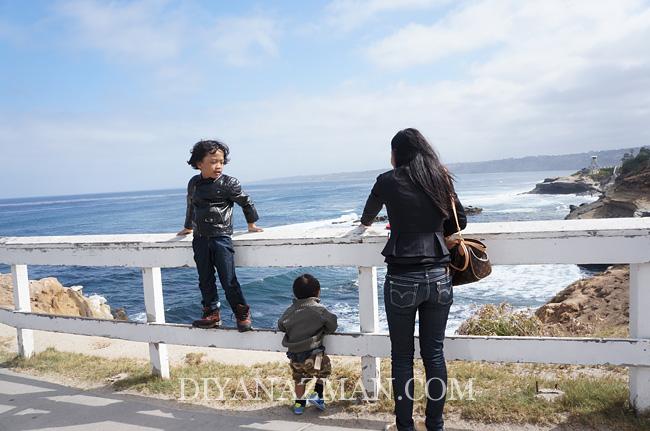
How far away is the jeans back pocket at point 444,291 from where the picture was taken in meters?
2.62

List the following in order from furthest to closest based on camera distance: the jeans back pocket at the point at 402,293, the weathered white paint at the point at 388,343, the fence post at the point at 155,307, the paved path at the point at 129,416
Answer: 1. the fence post at the point at 155,307
2. the paved path at the point at 129,416
3. the weathered white paint at the point at 388,343
4. the jeans back pocket at the point at 402,293

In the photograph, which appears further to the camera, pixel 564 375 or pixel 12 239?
pixel 12 239

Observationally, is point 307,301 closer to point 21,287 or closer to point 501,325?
point 21,287

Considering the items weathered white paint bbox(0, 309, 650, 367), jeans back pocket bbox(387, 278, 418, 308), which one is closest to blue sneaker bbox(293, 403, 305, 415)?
weathered white paint bbox(0, 309, 650, 367)

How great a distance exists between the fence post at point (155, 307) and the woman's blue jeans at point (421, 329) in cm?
197

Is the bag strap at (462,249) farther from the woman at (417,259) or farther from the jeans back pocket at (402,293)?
the jeans back pocket at (402,293)

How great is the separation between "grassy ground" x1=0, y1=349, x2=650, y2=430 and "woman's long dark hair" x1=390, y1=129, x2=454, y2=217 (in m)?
1.43

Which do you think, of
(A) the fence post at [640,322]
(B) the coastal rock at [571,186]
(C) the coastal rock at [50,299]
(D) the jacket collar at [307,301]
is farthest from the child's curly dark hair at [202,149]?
(B) the coastal rock at [571,186]

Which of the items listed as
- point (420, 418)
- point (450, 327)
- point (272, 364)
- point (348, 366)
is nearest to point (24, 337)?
point (272, 364)

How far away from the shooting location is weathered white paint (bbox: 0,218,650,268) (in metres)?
2.75

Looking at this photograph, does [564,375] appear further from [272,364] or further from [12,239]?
[12,239]

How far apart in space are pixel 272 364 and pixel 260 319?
439 inches

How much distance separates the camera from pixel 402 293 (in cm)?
262

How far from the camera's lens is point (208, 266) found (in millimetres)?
3426
